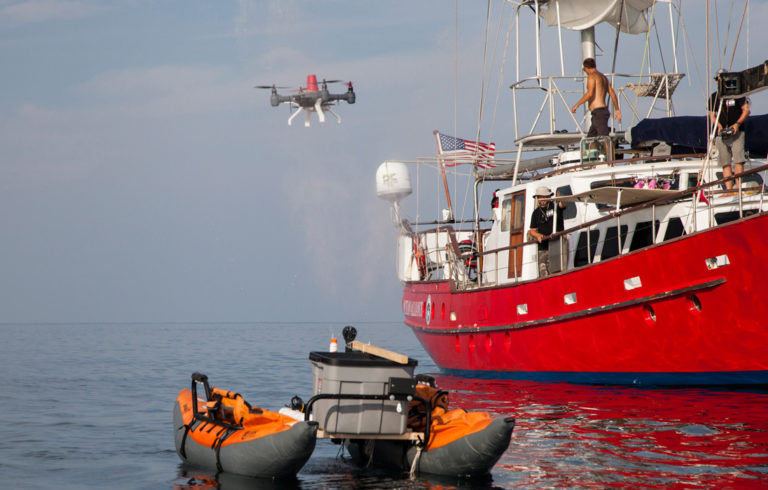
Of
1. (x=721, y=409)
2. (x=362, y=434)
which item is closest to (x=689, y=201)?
(x=721, y=409)

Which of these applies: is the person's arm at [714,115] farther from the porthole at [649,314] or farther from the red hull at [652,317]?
the porthole at [649,314]

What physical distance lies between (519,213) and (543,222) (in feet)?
6.43

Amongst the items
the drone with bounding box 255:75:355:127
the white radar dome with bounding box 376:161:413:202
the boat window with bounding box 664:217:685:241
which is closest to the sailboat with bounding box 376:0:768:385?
the boat window with bounding box 664:217:685:241

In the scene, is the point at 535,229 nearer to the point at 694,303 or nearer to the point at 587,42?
the point at 694,303

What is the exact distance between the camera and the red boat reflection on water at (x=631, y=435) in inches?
364

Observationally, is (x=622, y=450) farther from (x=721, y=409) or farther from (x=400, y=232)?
(x=400, y=232)

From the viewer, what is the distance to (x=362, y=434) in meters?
8.88

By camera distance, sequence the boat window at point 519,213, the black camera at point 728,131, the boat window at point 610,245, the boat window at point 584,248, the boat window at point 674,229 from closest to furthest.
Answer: the black camera at point 728,131, the boat window at point 674,229, the boat window at point 610,245, the boat window at point 584,248, the boat window at point 519,213

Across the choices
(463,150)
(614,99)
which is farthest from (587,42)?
(463,150)

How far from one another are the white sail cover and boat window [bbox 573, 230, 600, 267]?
6400 millimetres

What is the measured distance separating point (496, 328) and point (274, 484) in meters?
10.2

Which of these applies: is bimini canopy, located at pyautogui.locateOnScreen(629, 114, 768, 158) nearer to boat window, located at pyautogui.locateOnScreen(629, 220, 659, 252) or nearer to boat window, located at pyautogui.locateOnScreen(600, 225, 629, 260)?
boat window, located at pyautogui.locateOnScreen(629, 220, 659, 252)

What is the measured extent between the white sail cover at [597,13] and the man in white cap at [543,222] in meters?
6.13

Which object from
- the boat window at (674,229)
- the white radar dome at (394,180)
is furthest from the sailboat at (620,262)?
the white radar dome at (394,180)
